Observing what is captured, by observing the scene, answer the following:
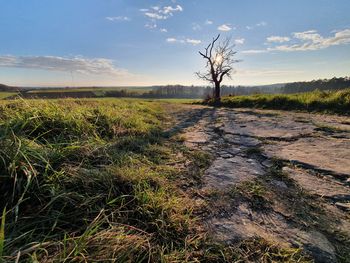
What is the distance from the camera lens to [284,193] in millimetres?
1792

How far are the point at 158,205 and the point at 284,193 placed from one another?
1.02 meters

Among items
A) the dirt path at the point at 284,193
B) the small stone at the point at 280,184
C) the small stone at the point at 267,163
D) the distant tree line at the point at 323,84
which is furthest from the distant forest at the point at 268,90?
the small stone at the point at 280,184

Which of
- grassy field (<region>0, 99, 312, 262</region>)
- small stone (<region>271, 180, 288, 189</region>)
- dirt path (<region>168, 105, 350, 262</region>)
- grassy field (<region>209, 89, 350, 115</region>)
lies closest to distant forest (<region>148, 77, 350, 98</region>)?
grassy field (<region>209, 89, 350, 115</region>)

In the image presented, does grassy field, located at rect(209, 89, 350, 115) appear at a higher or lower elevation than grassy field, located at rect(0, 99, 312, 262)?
higher

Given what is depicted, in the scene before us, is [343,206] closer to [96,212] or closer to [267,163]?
[267,163]

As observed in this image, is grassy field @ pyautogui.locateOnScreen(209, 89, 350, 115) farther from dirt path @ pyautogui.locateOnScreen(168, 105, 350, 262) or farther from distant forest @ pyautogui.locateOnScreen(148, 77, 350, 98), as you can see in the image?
dirt path @ pyautogui.locateOnScreen(168, 105, 350, 262)

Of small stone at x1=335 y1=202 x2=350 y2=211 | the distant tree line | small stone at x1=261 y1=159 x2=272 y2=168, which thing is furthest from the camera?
the distant tree line

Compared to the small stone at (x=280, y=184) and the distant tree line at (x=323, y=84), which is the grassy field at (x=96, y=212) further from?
the distant tree line at (x=323, y=84)

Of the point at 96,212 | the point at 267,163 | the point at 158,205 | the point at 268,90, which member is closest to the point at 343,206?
the point at 267,163

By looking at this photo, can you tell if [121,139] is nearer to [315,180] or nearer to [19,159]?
[19,159]

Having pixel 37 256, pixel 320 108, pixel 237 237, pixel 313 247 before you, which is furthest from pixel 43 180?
pixel 320 108

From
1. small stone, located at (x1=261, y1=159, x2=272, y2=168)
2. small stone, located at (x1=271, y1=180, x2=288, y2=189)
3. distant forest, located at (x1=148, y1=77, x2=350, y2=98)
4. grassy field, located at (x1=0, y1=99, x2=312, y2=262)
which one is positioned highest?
distant forest, located at (x1=148, y1=77, x2=350, y2=98)

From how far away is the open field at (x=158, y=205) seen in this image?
110 centimetres

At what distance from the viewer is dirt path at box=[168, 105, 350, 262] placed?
1292mm
